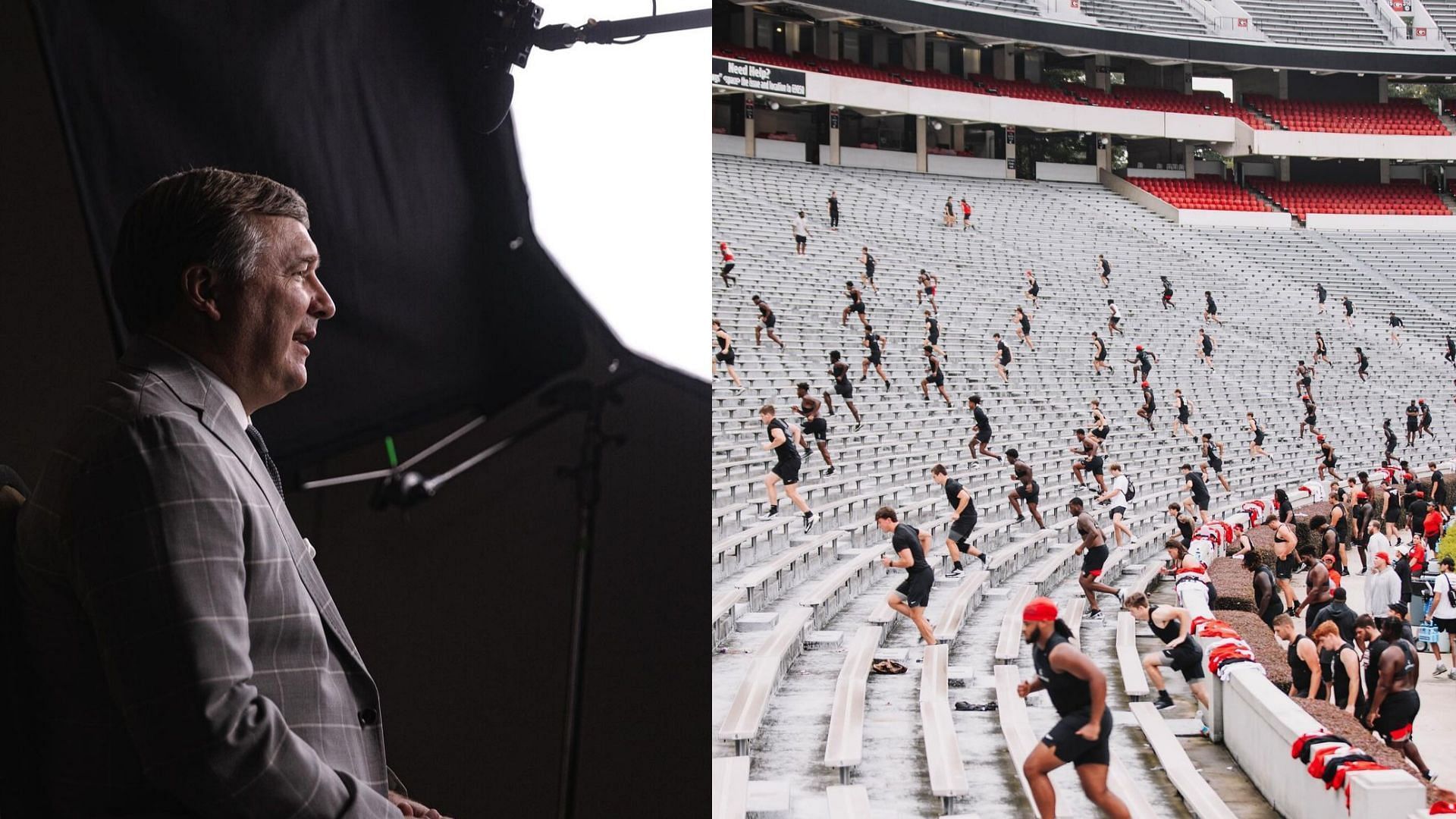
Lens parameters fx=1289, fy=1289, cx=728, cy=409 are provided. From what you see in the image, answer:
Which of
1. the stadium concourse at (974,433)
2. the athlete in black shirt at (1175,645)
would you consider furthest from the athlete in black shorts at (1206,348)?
the athlete in black shirt at (1175,645)

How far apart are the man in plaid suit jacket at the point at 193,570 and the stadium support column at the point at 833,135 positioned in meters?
30.9

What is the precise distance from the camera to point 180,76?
84.0 inches

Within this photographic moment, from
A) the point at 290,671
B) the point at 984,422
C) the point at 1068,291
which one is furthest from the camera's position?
the point at 1068,291

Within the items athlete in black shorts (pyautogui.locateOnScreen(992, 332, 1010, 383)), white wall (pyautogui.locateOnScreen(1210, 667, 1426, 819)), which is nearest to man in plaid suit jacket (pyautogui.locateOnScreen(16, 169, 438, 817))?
white wall (pyautogui.locateOnScreen(1210, 667, 1426, 819))

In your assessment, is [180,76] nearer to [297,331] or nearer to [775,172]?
[297,331]

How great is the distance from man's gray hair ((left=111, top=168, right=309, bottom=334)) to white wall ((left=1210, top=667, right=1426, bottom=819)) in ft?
18.5

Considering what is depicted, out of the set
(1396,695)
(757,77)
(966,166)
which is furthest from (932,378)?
(966,166)

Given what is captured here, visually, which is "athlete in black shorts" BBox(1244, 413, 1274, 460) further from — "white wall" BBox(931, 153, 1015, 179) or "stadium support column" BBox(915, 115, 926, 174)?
"white wall" BBox(931, 153, 1015, 179)

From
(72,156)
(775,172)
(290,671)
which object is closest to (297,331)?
(290,671)

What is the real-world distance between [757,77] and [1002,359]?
11985 millimetres

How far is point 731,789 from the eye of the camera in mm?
5555

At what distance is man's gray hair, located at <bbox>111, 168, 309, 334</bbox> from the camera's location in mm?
1376

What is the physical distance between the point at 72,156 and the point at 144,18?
27cm

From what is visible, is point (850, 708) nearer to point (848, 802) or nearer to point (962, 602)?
point (848, 802)
